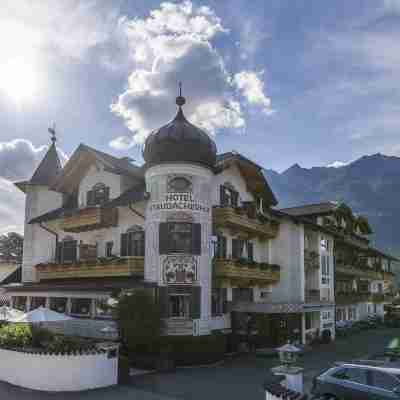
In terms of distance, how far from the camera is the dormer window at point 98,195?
29.6 m

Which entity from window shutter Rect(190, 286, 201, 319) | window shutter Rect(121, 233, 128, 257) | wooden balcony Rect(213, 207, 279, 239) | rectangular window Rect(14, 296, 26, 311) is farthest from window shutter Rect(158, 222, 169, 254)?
rectangular window Rect(14, 296, 26, 311)

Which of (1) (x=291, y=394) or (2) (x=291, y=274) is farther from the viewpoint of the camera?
(2) (x=291, y=274)

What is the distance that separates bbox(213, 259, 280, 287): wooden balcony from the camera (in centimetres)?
2584

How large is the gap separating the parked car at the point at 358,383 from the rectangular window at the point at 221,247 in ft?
44.7

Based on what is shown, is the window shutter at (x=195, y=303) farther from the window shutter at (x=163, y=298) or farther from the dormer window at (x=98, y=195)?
the dormer window at (x=98, y=195)

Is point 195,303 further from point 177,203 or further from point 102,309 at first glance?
point 102,309

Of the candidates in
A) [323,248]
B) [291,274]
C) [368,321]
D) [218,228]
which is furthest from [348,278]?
[218,228]

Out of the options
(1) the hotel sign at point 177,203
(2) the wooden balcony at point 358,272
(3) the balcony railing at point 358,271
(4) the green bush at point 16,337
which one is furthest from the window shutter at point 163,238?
(3) the balcony railing at point 358,271

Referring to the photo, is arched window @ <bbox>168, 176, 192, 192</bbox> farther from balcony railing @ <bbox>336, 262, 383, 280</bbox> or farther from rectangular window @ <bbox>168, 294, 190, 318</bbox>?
balcony railing @ <bbox>336, 262, 383, 280</bbox>

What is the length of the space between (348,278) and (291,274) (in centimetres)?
1651

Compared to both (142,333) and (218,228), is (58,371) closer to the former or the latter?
(142,333)

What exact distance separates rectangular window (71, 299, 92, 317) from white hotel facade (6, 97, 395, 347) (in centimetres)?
6

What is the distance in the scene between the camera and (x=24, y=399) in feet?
53.4

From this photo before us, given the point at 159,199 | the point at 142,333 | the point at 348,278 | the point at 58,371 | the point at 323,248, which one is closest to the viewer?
the point at 58,371
